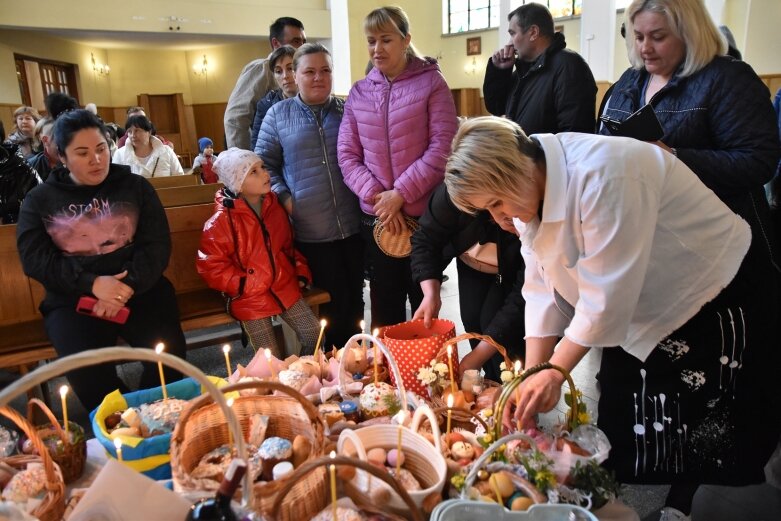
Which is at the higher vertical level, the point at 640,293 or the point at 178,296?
the point at 640,293

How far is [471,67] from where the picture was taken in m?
15.2

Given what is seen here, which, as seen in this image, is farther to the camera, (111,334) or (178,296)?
(178,296)

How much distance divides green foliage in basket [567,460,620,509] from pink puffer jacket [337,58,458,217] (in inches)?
62.8

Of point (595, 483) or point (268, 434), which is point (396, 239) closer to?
point (268, 434)

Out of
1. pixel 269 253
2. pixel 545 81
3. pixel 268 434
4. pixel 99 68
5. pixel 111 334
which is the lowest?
pixel 111 334

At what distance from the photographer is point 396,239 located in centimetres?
261

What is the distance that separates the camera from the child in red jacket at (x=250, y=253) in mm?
2691

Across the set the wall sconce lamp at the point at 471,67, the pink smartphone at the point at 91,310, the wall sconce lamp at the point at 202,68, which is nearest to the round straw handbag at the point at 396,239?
the pink smartphone at the point at 91,310

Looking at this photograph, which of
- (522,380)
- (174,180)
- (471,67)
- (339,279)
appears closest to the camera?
(522,380)

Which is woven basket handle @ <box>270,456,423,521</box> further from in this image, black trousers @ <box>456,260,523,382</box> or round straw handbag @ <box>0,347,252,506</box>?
black trousers @ <box>456,260,523,382</box>

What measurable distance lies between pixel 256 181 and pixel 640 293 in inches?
72.8

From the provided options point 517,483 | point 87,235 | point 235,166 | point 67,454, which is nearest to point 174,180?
point 235,166

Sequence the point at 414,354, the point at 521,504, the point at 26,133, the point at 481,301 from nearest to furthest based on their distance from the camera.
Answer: the point at 521,504
the point at 414,354
the point at 481,301
the point at 26,133

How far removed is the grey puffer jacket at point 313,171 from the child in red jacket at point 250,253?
5.1 inches
